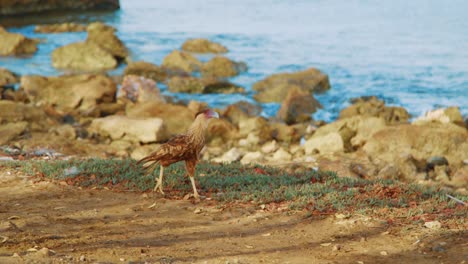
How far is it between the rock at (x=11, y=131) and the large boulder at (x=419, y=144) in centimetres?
815

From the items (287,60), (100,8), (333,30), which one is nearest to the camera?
(287,60)

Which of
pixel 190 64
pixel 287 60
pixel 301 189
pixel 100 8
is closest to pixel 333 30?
pixel 287 60

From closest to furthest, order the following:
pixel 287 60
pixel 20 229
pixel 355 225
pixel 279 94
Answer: pixel 20 229 → pixel 355 225 → pixel 279 94 → pixel 287 60

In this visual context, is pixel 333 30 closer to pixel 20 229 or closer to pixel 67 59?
pixel 67 59

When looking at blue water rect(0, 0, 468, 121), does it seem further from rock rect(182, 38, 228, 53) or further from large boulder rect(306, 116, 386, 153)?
large boulder rect(306, 116, 386, 153)

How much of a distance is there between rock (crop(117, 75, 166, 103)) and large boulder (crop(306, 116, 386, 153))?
6.80 meters

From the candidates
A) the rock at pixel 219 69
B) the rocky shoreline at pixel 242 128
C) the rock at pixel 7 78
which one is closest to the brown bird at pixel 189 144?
the rocky shoreline at pixel 242 128

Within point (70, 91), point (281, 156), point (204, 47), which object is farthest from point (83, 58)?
point (281, 156)

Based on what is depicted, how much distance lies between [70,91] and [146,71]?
5.84 m

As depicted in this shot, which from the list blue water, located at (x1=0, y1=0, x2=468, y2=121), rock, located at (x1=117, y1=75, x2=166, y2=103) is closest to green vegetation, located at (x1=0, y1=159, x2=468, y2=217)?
blue water, located at (x1=0, y1=0, x2=468, y2=121)

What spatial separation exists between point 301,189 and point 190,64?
70.2 feet

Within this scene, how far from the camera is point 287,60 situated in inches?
1272

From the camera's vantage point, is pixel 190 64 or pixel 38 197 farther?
pixel 190 64

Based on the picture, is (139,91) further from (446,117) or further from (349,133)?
(446,117)
